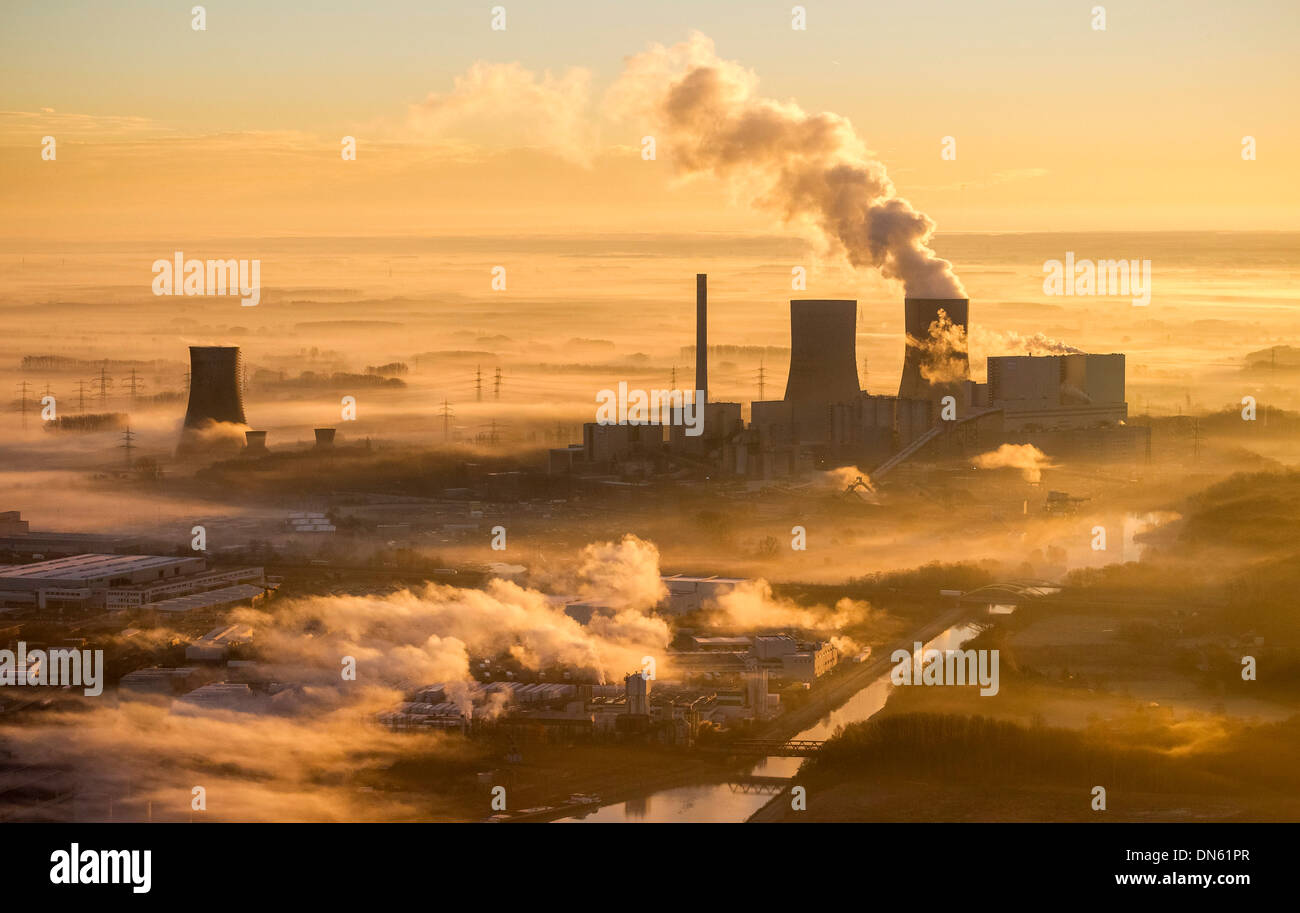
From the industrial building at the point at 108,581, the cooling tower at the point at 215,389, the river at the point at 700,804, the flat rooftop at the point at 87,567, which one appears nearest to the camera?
the river at the point at 700,804

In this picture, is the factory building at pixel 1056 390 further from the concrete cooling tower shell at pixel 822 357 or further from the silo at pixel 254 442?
the silo at pixel 254 442

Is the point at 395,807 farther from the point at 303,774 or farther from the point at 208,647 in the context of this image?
the point at 208,647

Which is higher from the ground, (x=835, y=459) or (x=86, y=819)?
(x=835, y=459)

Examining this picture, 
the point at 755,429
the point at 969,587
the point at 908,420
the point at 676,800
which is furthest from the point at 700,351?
the point at 676,800

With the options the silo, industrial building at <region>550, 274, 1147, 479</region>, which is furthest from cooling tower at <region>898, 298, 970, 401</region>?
the silo

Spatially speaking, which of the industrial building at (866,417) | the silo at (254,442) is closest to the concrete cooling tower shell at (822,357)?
the industrial building at (866,417)

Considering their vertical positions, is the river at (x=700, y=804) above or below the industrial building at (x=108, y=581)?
below

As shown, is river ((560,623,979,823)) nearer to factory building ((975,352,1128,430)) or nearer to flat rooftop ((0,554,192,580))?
flat rooftop ((0,554,192,580))
